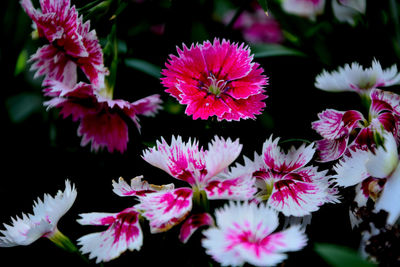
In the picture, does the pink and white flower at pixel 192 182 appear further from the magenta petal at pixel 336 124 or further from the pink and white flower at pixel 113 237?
the magenta petal at pixel 336 124

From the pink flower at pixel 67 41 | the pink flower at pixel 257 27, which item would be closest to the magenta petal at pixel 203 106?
the pink flower at pixel 67 41

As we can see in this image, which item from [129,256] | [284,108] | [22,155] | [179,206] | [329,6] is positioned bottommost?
[22,155]

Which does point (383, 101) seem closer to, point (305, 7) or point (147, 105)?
point (147, 105)

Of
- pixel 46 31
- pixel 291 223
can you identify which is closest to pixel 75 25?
pixel 46 31

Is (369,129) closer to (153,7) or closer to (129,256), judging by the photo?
(129,256)

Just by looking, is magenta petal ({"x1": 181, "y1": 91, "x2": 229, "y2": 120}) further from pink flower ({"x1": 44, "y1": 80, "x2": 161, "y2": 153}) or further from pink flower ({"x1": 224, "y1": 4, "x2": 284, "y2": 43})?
pink flower ({"x1": 224, "y1": 4, "x2": 284, "y2": 43})

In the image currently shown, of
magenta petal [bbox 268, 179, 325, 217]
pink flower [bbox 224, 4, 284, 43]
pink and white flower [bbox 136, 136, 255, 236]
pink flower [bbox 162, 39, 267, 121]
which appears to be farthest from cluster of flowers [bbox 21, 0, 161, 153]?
pink flower [bbox 224, 4, 284, 43]
